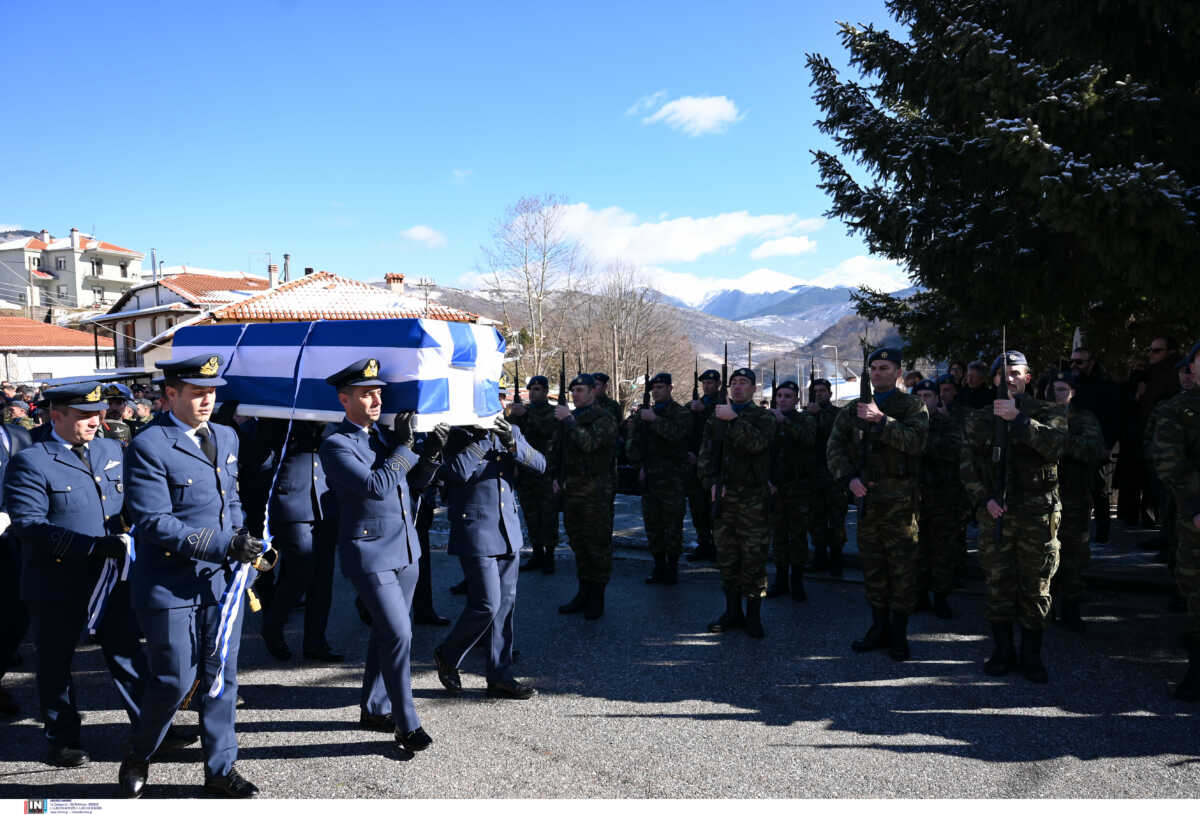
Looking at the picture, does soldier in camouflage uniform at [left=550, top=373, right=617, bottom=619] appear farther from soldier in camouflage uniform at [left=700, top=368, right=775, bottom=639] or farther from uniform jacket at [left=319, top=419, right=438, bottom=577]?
uniform jacket at [left=319, top=419, right=438, bottom=577]

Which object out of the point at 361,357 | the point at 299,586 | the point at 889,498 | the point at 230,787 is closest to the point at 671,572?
the point at 889,498

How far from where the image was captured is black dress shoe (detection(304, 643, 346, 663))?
5707 millimetres

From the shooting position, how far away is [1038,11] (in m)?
6.82

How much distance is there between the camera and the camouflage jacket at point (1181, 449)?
4836 mm

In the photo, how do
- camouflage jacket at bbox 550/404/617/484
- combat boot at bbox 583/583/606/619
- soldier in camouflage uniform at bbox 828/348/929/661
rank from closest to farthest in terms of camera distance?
soldier in camouflage uniform at bbox 828/348/929/661 → combat boot at bbox 583/583/606/619 → camouflage jacket at bbox 550/404/617/484

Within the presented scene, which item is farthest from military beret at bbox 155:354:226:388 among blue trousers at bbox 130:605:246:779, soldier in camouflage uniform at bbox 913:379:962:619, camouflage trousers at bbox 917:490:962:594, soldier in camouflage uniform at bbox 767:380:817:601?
camouflage trousers at bbox 917:490:962:594

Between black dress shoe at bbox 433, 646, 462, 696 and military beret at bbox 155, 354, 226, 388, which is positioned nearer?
military beret at bbox 155, 354, 226, 388

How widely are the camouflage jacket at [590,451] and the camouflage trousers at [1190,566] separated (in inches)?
162

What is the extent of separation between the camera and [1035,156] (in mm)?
6230

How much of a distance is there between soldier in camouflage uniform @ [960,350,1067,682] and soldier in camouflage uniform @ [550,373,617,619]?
9.81 ft

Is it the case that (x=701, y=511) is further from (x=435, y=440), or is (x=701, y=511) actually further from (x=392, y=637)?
(x=392, y=637)

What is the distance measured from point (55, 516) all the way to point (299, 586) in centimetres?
187

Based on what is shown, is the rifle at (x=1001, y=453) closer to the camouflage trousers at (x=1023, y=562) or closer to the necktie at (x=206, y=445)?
the camouflage trousers at (x=1023, y=562)

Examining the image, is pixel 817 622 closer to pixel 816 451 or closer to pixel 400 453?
pixel 816 451
